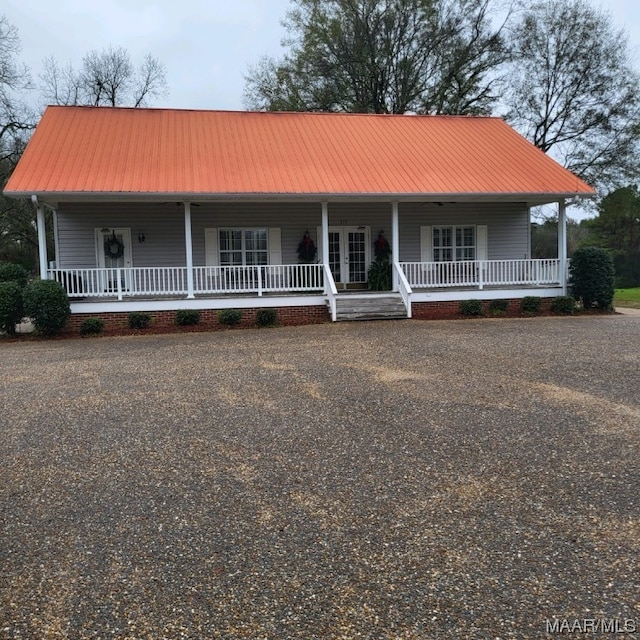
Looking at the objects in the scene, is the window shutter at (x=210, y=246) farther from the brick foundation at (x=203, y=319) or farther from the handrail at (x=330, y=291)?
the handrail at (x=330, y=291)

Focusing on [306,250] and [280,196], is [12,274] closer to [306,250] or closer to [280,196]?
[280,196]

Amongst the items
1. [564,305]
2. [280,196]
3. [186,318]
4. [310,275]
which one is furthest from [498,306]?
[186,318]

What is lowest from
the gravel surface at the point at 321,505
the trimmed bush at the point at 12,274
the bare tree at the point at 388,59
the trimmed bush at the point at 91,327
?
the gravel surface at the point at 321,505

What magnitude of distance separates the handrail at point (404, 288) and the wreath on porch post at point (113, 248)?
25.9 ft

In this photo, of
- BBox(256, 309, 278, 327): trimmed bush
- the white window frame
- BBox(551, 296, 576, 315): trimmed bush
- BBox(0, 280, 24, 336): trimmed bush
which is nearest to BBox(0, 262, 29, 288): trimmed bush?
BBox(0, 280, 24, 336): trimmed bush

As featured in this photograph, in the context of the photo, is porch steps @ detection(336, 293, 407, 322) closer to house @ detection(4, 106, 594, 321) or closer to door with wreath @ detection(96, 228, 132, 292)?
house @ detection(4, 106, 594, 321)

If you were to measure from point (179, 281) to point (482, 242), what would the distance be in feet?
31.7

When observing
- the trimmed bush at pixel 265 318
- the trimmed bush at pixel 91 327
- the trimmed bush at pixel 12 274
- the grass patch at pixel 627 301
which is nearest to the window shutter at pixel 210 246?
the trimmed bush at pixel 265 318

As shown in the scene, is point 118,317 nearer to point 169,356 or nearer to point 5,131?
point 169,356

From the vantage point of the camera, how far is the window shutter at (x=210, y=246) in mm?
17750

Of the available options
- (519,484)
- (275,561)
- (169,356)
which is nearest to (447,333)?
(169,356)

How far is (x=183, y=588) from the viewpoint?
10.1 feet

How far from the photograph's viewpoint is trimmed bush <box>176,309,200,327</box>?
1481 cm

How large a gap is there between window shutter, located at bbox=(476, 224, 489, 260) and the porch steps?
15.4 ft
